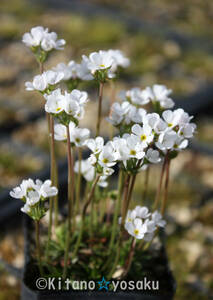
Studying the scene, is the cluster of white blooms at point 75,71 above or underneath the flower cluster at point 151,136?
above

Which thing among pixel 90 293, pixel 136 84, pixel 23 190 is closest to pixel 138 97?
pixel 23 190

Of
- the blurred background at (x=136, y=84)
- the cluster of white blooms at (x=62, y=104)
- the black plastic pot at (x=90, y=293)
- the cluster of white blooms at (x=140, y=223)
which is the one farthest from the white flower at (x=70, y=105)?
the blurred background at (x=136, y=84)

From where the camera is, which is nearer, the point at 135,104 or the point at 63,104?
the point at 63,104

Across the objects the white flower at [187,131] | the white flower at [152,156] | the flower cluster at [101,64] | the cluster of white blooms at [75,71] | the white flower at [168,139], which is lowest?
the white flower at [152,156]

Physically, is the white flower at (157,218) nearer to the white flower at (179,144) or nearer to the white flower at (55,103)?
the white flower at (179,144)

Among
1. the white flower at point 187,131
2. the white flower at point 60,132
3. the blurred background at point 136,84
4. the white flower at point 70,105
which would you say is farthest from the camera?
the blurred background at point 136,84

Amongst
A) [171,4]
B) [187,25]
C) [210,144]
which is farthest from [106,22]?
[210,144]

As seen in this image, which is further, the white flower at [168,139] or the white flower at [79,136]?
the white flower at [79,136]

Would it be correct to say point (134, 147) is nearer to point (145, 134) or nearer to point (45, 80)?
point (145, 134)
